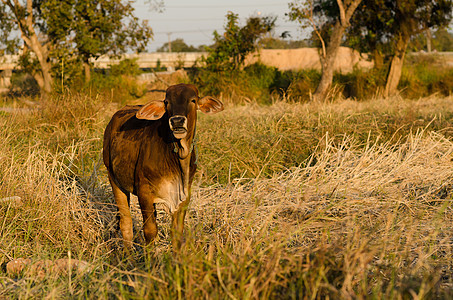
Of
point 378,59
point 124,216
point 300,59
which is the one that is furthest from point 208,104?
point 300,59

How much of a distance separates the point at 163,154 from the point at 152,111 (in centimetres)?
32

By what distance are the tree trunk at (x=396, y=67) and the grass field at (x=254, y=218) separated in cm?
669

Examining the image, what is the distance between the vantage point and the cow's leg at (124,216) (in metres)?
4.05

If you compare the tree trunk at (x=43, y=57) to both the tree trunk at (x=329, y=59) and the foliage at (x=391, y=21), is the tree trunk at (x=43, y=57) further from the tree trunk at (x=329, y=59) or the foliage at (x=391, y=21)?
the foliage at (x=391, y=21)

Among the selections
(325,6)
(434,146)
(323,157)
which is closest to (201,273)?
(323,157)

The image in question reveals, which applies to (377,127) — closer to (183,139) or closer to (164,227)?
(164,227)

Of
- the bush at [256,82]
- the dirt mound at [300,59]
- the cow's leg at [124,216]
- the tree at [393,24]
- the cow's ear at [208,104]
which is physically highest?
the tree at [393,24]

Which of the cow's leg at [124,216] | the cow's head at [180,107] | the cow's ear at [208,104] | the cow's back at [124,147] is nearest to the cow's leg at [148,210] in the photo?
the cow's back at [124,147]

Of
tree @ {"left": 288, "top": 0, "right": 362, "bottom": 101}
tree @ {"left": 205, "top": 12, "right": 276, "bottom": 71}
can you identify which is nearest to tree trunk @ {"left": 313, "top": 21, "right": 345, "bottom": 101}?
tree @ {"left": 288, "top": 0, "right": 362, "bottom": 101}

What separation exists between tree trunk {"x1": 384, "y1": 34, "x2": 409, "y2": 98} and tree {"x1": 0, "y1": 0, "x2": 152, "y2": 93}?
7.93 m

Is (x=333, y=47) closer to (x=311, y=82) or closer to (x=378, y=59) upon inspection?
(x=311, y=82)

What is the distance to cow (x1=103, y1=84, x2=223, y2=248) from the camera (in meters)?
3.24

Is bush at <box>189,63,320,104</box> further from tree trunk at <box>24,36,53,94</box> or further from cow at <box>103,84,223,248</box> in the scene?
cow at <box>103,84,223,248</box>

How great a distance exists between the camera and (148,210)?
3.52m
